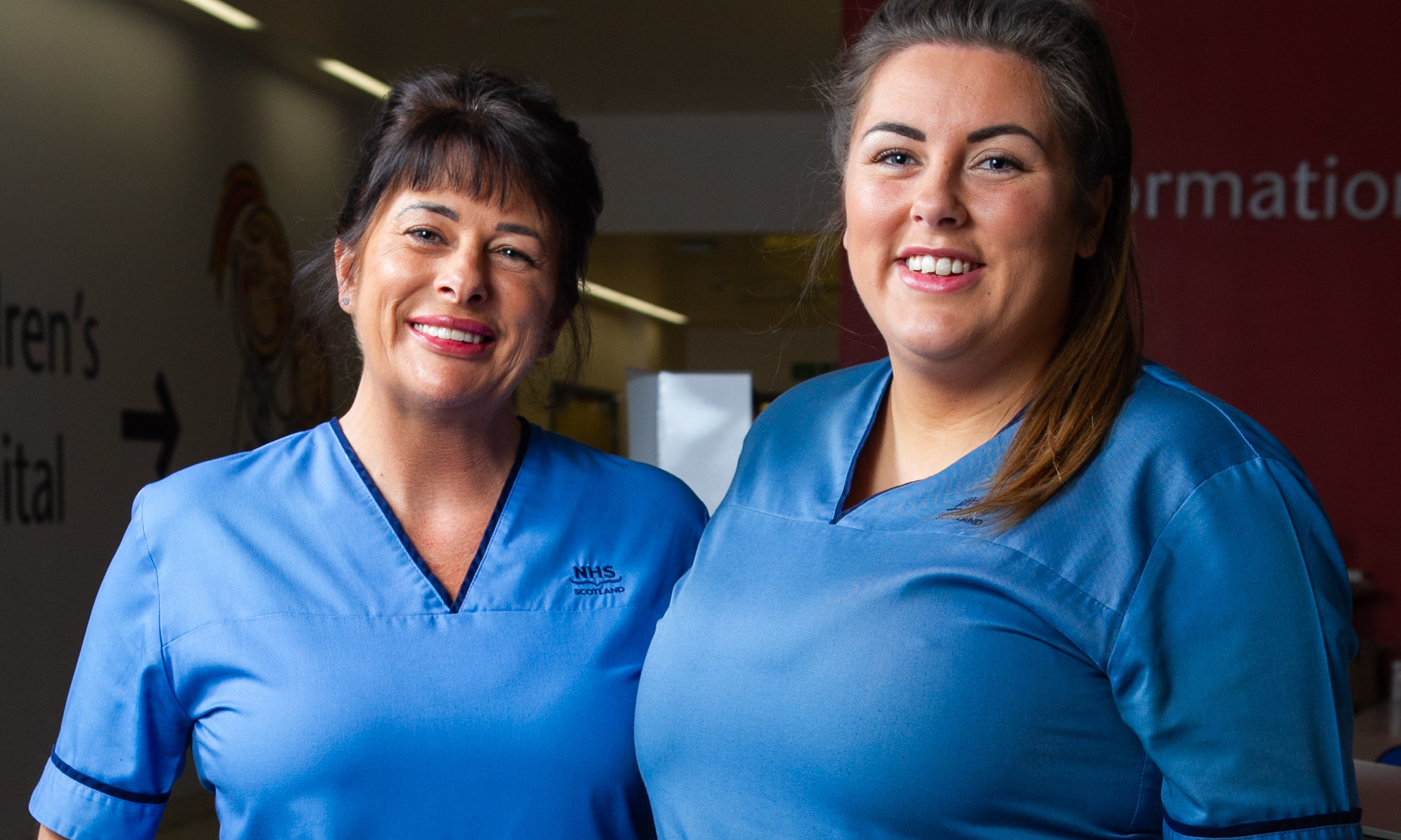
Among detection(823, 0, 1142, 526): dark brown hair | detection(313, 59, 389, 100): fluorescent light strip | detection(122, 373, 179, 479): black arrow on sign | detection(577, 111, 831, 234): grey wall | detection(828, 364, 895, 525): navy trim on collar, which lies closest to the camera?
detection(823, 0, 1142, 526): dark brown hair

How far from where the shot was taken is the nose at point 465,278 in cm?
136

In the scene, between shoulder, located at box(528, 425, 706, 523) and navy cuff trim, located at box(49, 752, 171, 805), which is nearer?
navy cuff trim, located at box(49, 752, 171, 805)

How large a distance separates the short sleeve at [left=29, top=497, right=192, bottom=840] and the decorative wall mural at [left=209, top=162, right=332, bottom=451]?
456 cm

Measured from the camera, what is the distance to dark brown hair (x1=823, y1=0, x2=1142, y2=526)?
1.08 m

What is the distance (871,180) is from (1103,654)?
1.50 ft

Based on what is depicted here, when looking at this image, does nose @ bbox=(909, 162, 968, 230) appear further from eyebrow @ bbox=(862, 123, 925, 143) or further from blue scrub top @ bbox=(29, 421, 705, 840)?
blue scrub top @ bbox=(29, 421, 705, 840)

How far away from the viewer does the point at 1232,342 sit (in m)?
4.04

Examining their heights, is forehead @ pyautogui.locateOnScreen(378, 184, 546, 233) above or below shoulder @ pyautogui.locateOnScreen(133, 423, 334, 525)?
above

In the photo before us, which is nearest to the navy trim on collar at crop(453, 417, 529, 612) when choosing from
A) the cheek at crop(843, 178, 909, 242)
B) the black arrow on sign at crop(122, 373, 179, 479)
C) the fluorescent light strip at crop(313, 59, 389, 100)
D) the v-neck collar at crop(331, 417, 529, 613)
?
the v-neck collar at crop(331, 417, 529, 613)

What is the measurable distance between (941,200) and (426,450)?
2.21 feet

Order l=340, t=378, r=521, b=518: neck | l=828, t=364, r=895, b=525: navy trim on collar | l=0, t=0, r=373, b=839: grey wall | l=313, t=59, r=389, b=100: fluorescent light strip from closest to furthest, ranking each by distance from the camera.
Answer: l=828, t=364, r=895, b=525: navy trim on collar, l=340, t=378, r=521, b=518: neck, l=0, t=0, r=373, b=839: grey wall, l=313, t=59, r=389, b=100: fluorescent light strip

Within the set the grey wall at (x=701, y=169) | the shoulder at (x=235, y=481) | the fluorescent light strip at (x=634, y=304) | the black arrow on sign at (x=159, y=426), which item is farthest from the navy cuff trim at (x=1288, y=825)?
the fluorescent light strip at (x=634, y=304)

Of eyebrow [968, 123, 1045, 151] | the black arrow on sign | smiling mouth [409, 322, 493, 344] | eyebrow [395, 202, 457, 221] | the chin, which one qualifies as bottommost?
the black arrow on sign

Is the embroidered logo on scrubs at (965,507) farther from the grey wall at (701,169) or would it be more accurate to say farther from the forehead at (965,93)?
the grey wall at (701,169)
